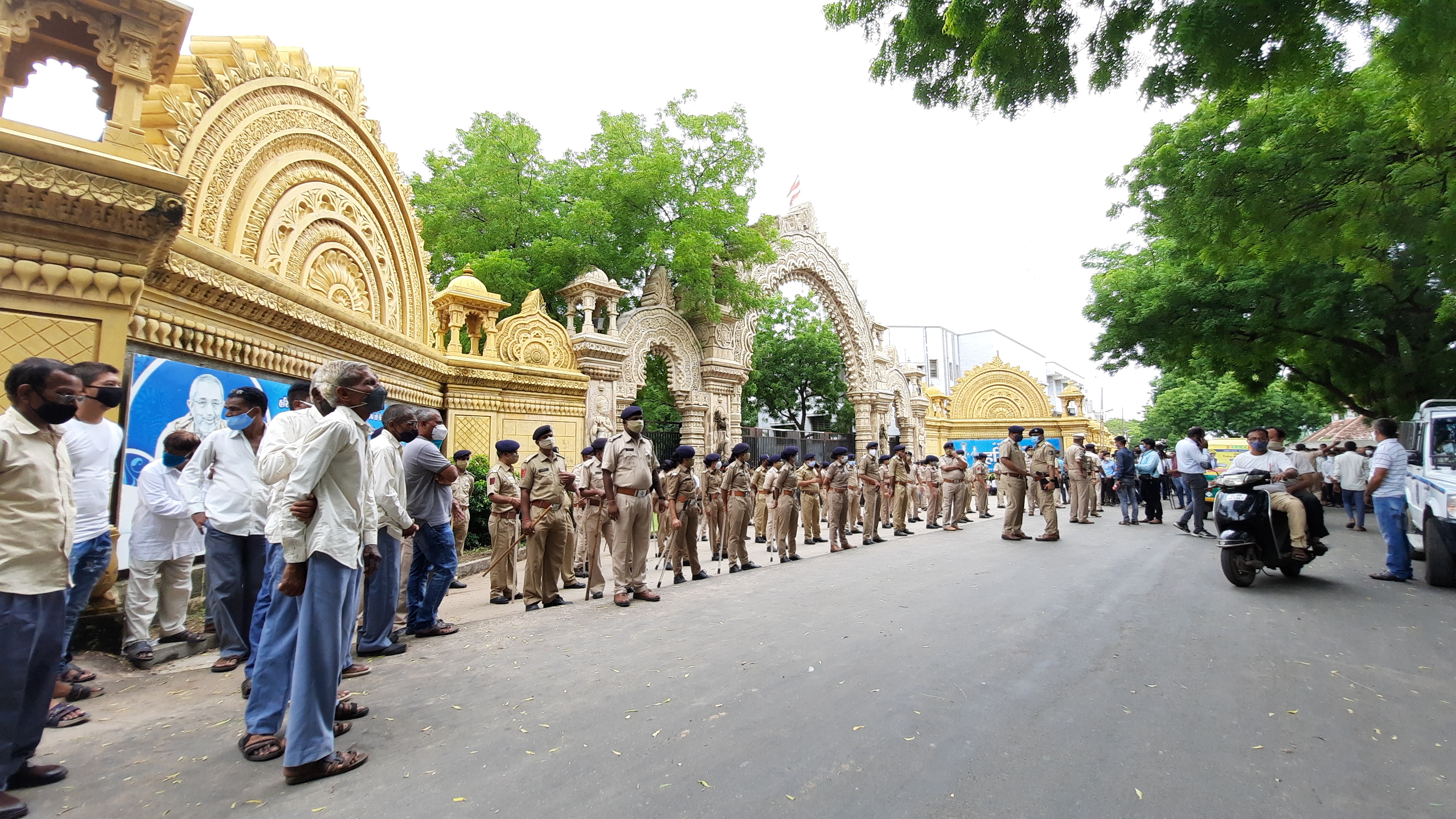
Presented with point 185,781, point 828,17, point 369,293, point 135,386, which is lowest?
point 185,781

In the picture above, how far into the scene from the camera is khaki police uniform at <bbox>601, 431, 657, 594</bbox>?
6.15 metres

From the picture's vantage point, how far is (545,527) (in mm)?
6254

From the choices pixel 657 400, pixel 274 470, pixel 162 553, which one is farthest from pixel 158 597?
pixel 657 400

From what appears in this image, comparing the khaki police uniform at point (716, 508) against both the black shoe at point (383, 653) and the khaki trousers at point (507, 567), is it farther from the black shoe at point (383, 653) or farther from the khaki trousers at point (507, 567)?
the black shoe at point (383, 653)

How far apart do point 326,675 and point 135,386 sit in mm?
3431

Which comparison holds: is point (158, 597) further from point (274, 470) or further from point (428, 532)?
point (274, 470)

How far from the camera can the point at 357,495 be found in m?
3.07

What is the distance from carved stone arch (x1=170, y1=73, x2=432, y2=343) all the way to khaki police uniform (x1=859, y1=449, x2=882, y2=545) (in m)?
7.31

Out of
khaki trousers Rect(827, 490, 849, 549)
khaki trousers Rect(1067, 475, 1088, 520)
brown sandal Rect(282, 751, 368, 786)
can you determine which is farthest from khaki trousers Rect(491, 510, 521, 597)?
khaki trousers Rect(1067, 475, 1088, 520)

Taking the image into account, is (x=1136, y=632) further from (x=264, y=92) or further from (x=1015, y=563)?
(x=264, y=92)

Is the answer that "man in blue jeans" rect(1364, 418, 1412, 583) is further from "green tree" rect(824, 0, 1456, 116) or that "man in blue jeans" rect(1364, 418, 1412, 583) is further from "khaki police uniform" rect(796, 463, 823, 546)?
"khaki police uniform" rect(796, 463, 823, 546)

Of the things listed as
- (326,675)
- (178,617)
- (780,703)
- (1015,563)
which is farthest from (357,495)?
(1015,563)

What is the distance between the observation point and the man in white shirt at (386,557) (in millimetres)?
4473

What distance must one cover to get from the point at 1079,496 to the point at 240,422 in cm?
1335
